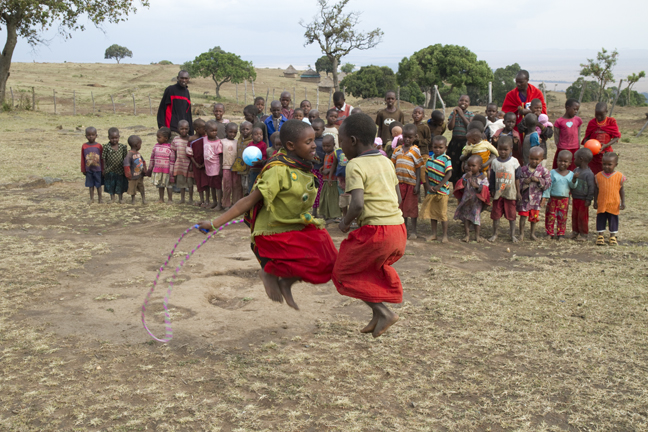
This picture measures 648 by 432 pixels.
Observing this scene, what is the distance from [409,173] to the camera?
7359 millimetres

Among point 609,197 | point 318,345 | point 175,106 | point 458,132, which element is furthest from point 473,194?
point 175,106

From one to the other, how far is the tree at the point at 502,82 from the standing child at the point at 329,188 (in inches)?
1306

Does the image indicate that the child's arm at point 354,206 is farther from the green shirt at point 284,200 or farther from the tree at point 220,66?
the tree at point 220,66

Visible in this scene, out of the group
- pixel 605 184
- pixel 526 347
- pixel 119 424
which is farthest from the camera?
pixel 605 184

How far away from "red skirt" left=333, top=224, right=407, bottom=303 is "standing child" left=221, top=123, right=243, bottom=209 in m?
5.28

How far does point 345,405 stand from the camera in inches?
129

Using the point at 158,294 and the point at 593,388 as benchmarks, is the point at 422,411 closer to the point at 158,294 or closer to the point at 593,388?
the point at 593,388

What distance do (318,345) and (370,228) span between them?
1.11 metres

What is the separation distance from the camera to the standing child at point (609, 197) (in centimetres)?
715

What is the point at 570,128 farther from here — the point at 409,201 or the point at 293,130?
the point at 293,130

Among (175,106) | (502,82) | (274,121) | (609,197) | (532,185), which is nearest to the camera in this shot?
(609,197)

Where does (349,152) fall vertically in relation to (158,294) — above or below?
above

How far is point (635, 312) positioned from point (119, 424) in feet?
13.9

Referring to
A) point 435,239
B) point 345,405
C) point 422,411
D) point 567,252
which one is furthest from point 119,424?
point 567,252
